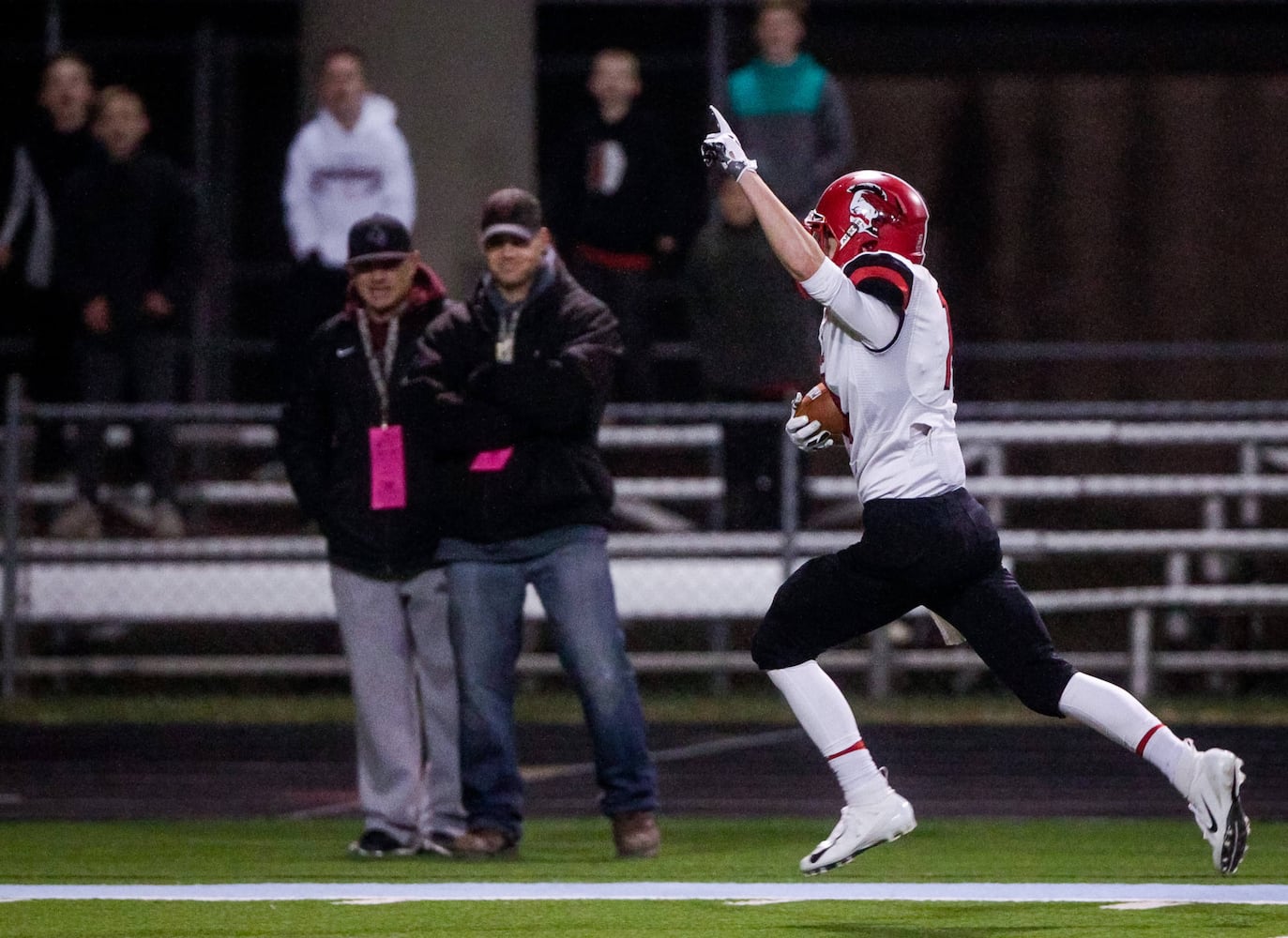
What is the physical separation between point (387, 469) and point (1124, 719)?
294 centimetres

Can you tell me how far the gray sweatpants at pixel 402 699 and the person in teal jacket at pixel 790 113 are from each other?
203 inches

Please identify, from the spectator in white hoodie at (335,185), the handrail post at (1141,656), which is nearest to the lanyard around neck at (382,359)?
the spectator in white hoodie at (335,185)

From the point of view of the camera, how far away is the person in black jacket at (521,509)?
8.54 m

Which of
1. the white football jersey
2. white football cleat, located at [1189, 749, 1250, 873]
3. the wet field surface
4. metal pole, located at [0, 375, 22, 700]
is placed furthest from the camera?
metal pole, located at [0, 375, 22, 700]

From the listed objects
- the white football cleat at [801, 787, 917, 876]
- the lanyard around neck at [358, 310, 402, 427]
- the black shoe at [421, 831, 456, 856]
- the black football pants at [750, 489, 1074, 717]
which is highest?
the lanyard around neck at [358, 310, 402, 427]

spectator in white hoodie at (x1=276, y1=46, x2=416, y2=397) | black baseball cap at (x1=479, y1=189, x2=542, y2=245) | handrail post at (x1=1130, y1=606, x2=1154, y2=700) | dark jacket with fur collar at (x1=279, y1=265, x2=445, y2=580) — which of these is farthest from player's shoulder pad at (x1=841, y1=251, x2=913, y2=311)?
handrail post at (x1=1130, y1=606, x2=1154, y2=700)

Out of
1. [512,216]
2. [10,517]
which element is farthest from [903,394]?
[10,517]

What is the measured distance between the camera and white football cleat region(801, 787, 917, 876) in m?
6.96

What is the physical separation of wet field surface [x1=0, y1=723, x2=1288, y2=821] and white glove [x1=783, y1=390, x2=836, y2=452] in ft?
10.3

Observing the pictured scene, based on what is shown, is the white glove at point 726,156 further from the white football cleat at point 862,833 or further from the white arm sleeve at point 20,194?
the white arm sleeve at point 20,194

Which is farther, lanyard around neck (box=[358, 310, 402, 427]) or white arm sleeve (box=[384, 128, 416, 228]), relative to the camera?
white arm sleeve (box=[384, 128, 416, 228])

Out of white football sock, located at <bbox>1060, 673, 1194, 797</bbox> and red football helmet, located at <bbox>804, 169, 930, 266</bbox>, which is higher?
red football helmet, located at <bbox>804, 169, 930, 266</bbox>

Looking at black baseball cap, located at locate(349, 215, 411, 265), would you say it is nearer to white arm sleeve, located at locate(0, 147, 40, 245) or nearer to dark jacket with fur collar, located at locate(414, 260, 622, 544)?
dark jacket with fur collar, located at locate(414, 260, 622, 544)

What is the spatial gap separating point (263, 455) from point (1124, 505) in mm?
5051
